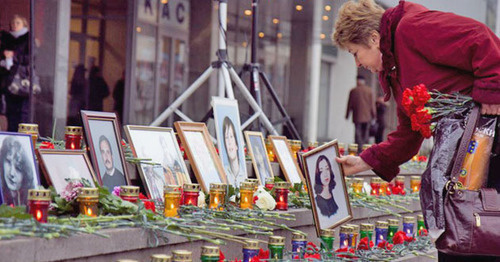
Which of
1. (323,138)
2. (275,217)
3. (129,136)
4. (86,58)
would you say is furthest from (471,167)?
(323,138)

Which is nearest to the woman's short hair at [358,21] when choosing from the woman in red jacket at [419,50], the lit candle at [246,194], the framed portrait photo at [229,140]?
the woman in red jacket at [419,50]

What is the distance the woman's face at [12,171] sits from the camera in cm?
244

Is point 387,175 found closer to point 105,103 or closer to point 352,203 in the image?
point 352,203

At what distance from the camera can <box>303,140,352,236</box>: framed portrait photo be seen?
342cm

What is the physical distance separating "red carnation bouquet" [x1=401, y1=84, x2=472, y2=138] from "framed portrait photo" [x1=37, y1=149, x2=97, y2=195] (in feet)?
3.63

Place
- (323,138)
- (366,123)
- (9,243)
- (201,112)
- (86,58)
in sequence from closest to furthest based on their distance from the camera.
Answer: (9,243)
(86,58)
(201,112)
(366,123)
(323,138)

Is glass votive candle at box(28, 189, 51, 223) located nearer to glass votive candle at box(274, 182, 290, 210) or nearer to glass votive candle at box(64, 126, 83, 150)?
glass votive candle at box(64, 126, 83, 150)

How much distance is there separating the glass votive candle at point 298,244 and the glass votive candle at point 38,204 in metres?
1.06

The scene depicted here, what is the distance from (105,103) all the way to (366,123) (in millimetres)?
4607

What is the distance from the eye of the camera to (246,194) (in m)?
3.25

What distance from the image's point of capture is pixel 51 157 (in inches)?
105

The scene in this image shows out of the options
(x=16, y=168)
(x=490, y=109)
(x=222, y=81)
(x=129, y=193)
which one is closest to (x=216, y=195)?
(x=129, y=193)

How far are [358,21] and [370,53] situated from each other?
13 centimetres

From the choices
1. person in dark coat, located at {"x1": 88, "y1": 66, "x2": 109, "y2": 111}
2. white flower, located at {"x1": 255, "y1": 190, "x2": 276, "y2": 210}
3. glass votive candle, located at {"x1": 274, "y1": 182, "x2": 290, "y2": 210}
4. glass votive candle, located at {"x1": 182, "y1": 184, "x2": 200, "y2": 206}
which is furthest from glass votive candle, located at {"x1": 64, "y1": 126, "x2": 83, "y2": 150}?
person in dark coat, located at {"x1": 88, "y1": 66, "x2": 109, "y2": 111}
